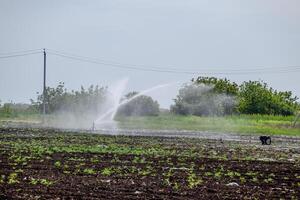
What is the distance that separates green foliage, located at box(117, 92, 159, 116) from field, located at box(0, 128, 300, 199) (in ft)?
159

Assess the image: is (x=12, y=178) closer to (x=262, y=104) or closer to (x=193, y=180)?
(x=193, y=180)

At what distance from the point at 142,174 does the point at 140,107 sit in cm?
6019

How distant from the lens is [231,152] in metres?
31.6

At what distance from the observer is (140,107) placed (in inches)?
3182

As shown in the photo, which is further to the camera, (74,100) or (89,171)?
(74,100)

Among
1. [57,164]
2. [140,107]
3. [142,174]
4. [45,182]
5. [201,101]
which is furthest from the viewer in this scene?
[201,101]

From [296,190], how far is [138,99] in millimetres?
63877

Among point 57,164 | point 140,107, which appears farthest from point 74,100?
point 57,164

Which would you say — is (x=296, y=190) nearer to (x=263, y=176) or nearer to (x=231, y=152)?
(x=263, y=176)

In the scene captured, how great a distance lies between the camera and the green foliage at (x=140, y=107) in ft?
260

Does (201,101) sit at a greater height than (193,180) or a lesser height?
greater

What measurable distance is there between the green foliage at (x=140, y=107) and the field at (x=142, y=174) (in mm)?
48591

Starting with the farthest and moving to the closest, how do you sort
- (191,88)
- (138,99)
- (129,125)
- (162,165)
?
(191,88) → (138,99) → (129,125) → (162,165)

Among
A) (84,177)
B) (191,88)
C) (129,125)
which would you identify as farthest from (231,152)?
(191,88)
